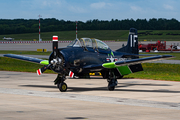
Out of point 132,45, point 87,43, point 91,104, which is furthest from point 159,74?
point 91,104

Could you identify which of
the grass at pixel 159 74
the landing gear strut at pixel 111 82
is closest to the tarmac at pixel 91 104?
the landing gear strut at pixel 111 82

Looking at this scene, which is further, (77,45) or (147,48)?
(147,48)

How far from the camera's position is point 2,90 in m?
17.4

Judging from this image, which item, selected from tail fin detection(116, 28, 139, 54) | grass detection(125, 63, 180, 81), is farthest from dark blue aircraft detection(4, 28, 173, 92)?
grass detection(125, 63, 180, 81)

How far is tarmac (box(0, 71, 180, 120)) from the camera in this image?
10.9 m

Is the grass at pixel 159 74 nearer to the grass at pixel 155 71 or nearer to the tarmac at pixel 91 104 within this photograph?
the grass at pixel 155 71

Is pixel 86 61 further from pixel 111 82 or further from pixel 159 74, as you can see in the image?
pixel 159 74

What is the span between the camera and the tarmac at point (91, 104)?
10.9 m

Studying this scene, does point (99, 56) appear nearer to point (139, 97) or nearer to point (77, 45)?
point (77, 45)

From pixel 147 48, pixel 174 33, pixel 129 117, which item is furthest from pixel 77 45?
pixel 174 33

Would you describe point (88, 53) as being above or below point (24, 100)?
above

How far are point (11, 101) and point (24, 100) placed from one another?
579 mm

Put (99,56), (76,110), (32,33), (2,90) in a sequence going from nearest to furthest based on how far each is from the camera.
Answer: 1. (76,110)
2. (2,90)
3. (99,56)
4. (32,33)

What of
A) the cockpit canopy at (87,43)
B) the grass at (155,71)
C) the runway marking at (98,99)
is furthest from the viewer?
the grass at (155,71)
